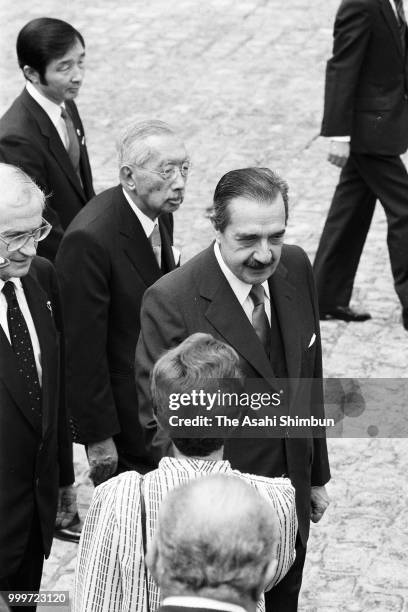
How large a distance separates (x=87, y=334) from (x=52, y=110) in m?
1.90

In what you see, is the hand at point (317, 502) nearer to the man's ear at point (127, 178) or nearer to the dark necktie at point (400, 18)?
the man's ear at point (127, 178)

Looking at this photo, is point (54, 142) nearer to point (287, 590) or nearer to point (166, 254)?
point (166, 254)

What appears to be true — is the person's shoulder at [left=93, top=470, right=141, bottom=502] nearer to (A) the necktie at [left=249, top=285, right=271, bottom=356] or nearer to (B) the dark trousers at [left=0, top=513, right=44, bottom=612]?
(A) the necktie at [left=249, top=285, right=271, bottom=356]

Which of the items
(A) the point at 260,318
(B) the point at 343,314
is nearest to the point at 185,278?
(A) the point at 260,318

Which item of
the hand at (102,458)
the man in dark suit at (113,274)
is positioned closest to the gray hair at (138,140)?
the man in dark suit at (113,274)

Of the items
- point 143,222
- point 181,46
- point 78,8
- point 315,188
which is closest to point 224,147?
point 315,188

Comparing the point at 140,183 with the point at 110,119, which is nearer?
the point at 140,183

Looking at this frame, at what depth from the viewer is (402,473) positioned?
6.75 meters

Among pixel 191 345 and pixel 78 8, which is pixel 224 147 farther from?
pixel 191 345

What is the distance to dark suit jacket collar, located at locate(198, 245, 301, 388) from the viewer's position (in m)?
4.60

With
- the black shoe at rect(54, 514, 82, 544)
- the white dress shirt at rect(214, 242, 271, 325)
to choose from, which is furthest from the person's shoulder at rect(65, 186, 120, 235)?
the black shoe at rect(54, 514, 82, 544)

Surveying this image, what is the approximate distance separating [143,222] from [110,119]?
6588mm

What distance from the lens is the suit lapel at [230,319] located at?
459 cm

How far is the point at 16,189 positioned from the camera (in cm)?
478
